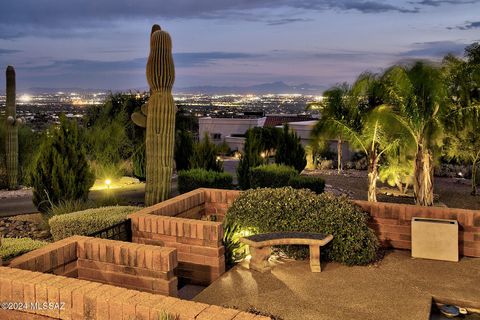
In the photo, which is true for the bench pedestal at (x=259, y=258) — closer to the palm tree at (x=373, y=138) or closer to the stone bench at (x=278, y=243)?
the stone bench at (x=278, y=243)

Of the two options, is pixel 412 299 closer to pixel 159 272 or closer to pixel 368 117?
pixel 159 272

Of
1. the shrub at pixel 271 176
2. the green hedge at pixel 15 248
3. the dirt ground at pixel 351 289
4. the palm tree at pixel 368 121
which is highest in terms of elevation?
the palm tree at pixel 368 121

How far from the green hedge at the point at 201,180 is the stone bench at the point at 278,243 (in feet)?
17.7

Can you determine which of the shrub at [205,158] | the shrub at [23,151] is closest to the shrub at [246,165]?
the shrub at [205,158]

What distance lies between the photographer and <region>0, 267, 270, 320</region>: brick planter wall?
3.31 meters

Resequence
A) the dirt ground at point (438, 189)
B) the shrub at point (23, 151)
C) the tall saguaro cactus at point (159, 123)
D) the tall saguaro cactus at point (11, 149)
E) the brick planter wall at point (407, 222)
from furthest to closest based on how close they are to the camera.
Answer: the shrub at point (23, 151)
the tall saguaro cactus at point (11, 149)
the dirt ground at point (438, 189)
the tall saguaro cactus at point (159, 123)
the brick planter wall at point (407, 222)

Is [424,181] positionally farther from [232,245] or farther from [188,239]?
[188,239]

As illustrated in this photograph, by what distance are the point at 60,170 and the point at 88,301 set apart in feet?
23.4

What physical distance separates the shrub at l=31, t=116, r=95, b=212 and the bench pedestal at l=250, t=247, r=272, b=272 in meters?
5.82

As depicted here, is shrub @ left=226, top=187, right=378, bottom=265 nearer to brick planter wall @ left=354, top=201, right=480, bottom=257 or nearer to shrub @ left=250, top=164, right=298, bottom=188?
brick planter wall @ left=354, top=201, right=480, bottom=257

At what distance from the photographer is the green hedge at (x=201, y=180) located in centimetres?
1112

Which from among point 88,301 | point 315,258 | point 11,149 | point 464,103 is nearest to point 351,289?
point 315,258

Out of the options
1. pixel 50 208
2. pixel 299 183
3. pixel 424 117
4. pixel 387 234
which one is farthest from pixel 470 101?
pixel 50 208

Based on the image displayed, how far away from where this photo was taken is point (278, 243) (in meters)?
5.54
